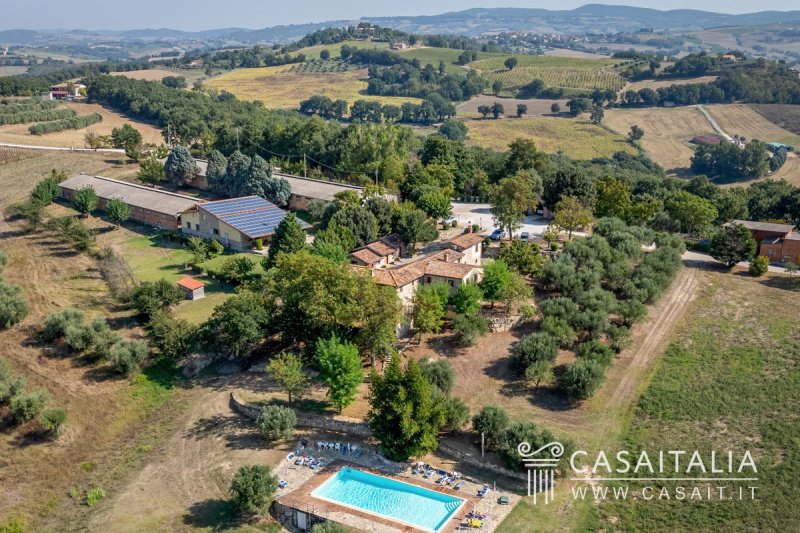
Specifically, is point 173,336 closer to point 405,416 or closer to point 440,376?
point 440,376

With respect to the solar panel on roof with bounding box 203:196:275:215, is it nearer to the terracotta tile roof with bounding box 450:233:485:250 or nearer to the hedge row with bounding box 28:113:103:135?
the terracotta tile roof with bounding box 450:233:485:250

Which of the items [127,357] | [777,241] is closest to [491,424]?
[127,357]

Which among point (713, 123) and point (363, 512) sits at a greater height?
point (713, 123)

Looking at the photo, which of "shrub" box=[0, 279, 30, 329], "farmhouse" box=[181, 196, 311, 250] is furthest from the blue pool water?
"farmhouse" box=[181, 196, 311, 250]

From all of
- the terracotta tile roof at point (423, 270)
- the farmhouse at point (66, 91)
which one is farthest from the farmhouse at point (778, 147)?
the farmhouse at point (66, 91)

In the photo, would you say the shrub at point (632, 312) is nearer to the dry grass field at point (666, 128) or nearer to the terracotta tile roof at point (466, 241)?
the terracotta tile roof at point (466, 241)
